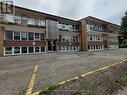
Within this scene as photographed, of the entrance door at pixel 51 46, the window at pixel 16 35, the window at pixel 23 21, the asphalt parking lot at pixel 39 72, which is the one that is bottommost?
the asphalt parking lot at pixel 39 72

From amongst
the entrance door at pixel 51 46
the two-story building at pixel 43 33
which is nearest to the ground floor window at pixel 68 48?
the two-story building at pixel 43 33

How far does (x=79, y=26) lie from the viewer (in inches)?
1537

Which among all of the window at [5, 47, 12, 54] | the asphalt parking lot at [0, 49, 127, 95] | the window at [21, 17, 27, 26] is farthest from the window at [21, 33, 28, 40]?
the asphalt parking lot at [0, 49, 127, 95]

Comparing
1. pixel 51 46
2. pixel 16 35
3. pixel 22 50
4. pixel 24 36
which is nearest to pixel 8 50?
pixel 22 50

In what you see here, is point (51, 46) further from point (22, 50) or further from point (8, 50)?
point (8, 50)

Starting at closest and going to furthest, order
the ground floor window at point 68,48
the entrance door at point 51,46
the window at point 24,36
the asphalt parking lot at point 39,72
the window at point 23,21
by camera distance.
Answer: the asphalt parking lot at point 39,72
the window at point 23,21
the window at point 24,36
the entrance door at point 51,46
the ground floor window at point 68,48

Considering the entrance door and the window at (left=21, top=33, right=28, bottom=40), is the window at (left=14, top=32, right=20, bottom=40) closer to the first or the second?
the window at (left=21, top=33, right=28, bottom=40)

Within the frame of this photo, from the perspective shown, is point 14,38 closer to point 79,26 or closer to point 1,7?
point 1,7

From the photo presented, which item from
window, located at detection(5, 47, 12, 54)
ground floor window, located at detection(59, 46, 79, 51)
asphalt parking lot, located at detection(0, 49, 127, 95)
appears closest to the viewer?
asphalt parking lot, located at detection(0, 49, 127, 95)

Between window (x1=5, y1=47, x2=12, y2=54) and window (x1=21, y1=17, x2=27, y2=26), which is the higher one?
window (x1=21, y1=17, x2=27, y2=26)

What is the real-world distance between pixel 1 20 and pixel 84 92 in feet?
73.0

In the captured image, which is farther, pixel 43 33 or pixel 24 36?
pixel 43 33

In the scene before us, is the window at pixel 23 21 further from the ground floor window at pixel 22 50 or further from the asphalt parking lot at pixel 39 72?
the asphalt parking lot at pixel 39 72

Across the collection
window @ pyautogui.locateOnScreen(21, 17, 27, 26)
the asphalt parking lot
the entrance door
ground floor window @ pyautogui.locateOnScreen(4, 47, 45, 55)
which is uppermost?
window @ pyautogui.locateOnScreen(21, 17, 27, 26)
